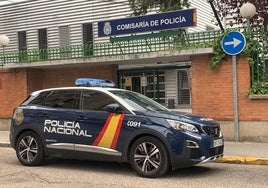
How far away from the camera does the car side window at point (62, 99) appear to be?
907 cm

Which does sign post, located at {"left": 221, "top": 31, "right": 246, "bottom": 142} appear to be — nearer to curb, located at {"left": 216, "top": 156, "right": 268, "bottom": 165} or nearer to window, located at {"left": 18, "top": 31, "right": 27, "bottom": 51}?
curb, located at {"left": 216, "top": 156, "right": 268, "bottom": 165}

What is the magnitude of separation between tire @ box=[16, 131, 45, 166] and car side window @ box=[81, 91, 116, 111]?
50.2 inches

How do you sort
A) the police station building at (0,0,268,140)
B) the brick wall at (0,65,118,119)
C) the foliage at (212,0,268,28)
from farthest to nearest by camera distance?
the brick wall at (0,65,118,119) → the foliage at (212,0,268,28) → the police station building at (0,0,268,140)

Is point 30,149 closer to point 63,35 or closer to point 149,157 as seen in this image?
point 149,157

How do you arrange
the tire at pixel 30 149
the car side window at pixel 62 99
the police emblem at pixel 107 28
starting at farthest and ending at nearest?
1. the police emblem at pixel 107 28
2. the tire at pixel 30 149
3. the car side window at pixel 62 99

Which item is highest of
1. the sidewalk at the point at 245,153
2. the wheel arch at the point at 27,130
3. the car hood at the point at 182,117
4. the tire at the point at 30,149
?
the car hood at the point at 182,117

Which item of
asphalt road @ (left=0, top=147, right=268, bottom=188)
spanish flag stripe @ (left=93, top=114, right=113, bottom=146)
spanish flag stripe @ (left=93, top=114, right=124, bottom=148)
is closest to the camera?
asphalt road @ (left=0, top=147, right=268, bottom=188)

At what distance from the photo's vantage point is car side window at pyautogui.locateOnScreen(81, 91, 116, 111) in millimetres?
8648

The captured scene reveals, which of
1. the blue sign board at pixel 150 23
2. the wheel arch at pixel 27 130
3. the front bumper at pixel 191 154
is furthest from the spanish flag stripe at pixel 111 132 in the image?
the blue sign board at pixel 150 23

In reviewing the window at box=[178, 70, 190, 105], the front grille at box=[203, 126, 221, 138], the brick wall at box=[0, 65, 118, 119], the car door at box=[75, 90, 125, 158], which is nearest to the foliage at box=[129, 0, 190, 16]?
the window at box=[178, 70, 190, 105]

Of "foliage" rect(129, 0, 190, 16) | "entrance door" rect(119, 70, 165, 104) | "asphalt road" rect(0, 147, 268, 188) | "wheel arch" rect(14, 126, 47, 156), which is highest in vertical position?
"foliage" rect(129, 0, 190, 16)

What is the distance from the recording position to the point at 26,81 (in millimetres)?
15945

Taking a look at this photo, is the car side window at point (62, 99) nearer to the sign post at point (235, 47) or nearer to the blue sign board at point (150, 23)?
the sign post at point (235, 47)

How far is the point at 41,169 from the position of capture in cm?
902
